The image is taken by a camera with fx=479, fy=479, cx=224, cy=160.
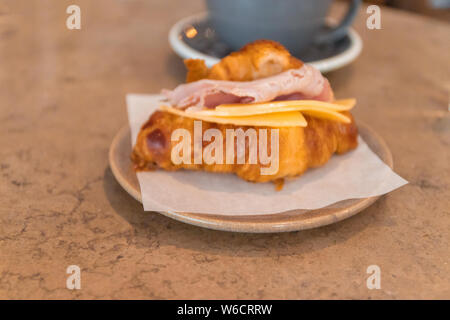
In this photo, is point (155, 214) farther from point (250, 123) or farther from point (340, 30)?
point (340, 30)

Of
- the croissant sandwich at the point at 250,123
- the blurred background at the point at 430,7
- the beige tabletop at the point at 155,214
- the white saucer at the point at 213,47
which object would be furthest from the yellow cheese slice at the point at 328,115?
the blurred background at the point at 430,7

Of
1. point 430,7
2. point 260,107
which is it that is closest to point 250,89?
point 260,107

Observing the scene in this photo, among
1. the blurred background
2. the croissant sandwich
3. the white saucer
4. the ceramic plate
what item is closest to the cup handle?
the white saucer

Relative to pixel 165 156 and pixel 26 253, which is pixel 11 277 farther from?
pixel 165 156
